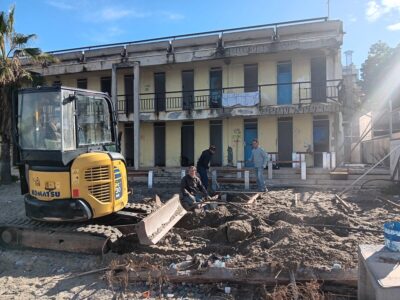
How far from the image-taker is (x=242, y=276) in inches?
217

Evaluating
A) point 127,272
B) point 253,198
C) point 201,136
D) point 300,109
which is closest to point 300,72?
point 300,109

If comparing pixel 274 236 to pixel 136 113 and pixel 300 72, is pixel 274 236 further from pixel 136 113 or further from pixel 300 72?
pixel 136 113

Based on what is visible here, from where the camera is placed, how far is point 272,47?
60.9 feet

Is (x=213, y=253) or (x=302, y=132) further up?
(x=302, y=132)

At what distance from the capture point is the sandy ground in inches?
222

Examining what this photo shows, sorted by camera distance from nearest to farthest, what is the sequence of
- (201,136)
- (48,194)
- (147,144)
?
(48,194), (201,136), (147,144)

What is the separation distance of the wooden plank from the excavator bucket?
2.76 feet

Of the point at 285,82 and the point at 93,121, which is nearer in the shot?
the point at 93,121

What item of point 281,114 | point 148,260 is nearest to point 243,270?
point 148,260

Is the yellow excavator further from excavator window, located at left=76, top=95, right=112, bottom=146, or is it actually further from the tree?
the tree

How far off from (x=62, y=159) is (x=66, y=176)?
0.33 metres

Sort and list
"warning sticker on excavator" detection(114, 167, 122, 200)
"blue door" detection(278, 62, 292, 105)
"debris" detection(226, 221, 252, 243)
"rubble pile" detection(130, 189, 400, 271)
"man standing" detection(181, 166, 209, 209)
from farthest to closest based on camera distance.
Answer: "blue door" detection(278, 62, 292, 105), "man standing" detection(181, 166, 209, 209), "warning sticker on excavator" detection(114, 167, 122, 200), "debris" detection(226, 221, 252, 243), "rubble pile" detection(130, 189, 400, 271)

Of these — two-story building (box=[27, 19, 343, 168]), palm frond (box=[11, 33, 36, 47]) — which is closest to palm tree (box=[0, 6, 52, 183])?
palm frond (box=[11, 33, 36, 47])

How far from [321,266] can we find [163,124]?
56.6 ft
